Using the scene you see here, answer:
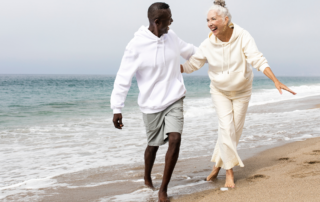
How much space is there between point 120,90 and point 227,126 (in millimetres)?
1245

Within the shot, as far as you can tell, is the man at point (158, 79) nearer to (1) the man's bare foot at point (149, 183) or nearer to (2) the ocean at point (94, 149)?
(1) the man's bare foot at point (149, 183)

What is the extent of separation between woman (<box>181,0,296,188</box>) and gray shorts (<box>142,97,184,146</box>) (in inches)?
22.4

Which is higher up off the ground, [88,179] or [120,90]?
[120,90]

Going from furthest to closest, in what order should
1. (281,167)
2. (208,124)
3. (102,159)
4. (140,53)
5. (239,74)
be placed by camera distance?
(208,124)
(102,159)
(281,167)
(239,74)
(140,53)

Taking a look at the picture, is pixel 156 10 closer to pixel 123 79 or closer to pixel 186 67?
pixel 123 79

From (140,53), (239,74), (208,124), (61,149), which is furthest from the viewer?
(208,124)

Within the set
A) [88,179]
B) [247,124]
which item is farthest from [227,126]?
[247,124]

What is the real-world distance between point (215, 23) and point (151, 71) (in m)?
0.86

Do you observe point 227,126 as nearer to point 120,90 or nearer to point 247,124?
point 120,90

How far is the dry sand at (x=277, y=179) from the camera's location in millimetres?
2771

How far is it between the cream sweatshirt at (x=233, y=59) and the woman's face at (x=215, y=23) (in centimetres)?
12

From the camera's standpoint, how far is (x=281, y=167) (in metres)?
3.83

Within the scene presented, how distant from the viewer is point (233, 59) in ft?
10.5

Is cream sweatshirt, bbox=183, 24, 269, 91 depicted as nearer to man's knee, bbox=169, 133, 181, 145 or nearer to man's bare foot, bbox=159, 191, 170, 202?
man's knee, bbox=169, 133, 181, 145
